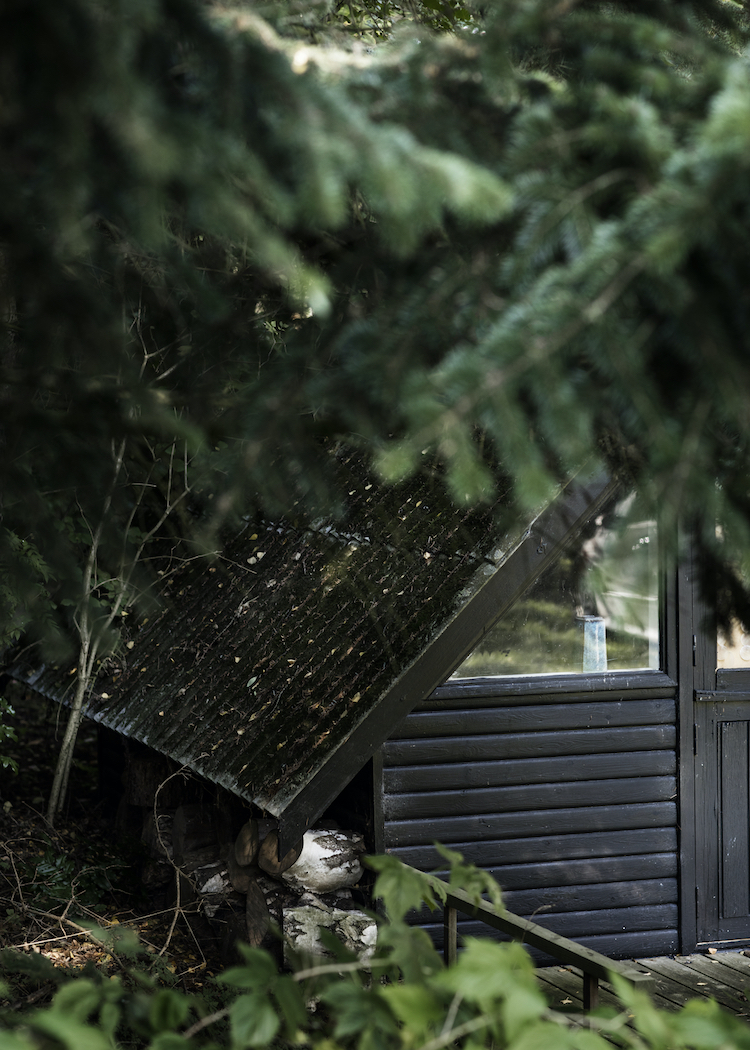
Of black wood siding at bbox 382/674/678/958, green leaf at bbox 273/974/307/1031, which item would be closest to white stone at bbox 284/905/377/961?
black wood siding at bbox 382/674/678/958

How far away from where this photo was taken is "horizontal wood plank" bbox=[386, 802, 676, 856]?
16.9 ft

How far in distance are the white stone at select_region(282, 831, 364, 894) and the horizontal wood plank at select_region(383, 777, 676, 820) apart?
421 millimetres

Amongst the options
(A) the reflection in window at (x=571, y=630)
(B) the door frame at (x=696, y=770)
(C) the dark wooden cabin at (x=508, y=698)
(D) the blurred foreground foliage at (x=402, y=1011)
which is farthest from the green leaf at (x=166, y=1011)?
(B) the door frame at (x=696, y=770)

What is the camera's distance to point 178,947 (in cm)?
493

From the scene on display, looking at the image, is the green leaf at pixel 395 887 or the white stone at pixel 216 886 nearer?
the green leaf at pixel 395 887

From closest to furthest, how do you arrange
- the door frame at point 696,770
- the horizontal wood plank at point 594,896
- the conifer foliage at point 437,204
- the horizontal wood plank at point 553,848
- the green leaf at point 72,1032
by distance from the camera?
1. the conifer foliage at point 437,204
2. the green leaf at point 72,1032
3. the horizontal wood plank at point 553,848
4. the horizontal wood plank at point 594,896
5. the door frame at point 696,770

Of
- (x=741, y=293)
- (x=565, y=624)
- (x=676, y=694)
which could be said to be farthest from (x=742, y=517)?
(x=676, y=694)

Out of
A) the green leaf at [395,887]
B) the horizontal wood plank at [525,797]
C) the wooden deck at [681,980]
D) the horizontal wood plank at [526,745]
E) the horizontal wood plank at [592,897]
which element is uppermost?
the horizontal wood plank at [526,745]

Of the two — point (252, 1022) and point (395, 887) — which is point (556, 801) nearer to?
point (395, 887)

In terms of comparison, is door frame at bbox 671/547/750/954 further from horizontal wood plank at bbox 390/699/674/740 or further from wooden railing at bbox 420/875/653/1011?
wooden railing at bbox 420/875/653/1011

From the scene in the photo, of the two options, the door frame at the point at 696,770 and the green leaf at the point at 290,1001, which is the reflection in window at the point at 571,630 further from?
the green leaf at the point at 290,1001

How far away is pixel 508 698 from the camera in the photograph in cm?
539

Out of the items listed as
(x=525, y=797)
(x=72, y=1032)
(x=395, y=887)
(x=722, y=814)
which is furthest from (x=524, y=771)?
(x=72, y=1032)

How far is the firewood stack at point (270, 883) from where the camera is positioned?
→ 172 inches
